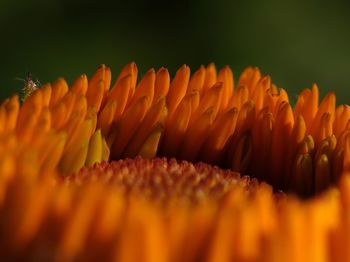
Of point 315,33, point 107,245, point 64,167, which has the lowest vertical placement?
point 107,245

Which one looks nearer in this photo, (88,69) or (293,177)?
(293,177)

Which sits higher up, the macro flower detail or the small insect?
the small insect

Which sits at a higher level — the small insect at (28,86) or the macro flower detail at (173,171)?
the small insect at (28,86)

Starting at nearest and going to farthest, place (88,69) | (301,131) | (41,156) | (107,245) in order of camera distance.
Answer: (107,245) < (41,156) < (301,131) < (88,69)

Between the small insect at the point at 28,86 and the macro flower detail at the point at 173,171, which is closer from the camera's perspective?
the macro flower detail at the point at 173,171

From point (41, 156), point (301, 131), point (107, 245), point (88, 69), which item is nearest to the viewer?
point (107, 245)

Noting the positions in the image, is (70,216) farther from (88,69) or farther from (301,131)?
(88,69)

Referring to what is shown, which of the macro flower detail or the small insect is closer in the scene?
the macro flower detail

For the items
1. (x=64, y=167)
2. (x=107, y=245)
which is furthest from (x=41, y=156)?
(x=107, y=245)
